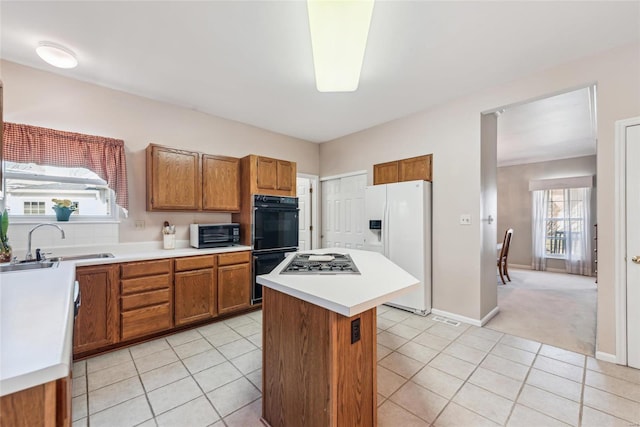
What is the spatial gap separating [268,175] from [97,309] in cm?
233

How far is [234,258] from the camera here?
10.8 feet

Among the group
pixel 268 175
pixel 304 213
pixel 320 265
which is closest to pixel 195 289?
pixel 268 175

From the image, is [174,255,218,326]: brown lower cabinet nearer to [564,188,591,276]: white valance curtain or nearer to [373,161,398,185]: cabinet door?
[373,161,398,185]: cabinet door

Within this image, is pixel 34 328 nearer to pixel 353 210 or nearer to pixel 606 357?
pixel 606 357

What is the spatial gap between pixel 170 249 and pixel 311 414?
2.61 m

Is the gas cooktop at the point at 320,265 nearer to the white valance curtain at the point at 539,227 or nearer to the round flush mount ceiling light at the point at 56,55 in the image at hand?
the round flush mount ceiling light at the point at 56,55

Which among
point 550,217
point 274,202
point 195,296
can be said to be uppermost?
point 274,202

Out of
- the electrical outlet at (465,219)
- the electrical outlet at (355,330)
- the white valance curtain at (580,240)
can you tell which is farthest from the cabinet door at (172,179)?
the white valance curtain at (580,240)

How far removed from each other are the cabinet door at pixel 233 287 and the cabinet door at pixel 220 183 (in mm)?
844

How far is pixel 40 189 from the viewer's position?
2605mm

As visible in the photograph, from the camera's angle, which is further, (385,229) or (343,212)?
(343,212)

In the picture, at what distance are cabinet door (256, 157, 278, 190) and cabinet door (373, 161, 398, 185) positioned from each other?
152 centimetres

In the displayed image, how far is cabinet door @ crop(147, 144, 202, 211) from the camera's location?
300cm

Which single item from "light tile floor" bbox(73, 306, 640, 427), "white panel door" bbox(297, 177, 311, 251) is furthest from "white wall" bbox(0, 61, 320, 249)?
"light tile floor" bbox(73, 306, 640, 427)
